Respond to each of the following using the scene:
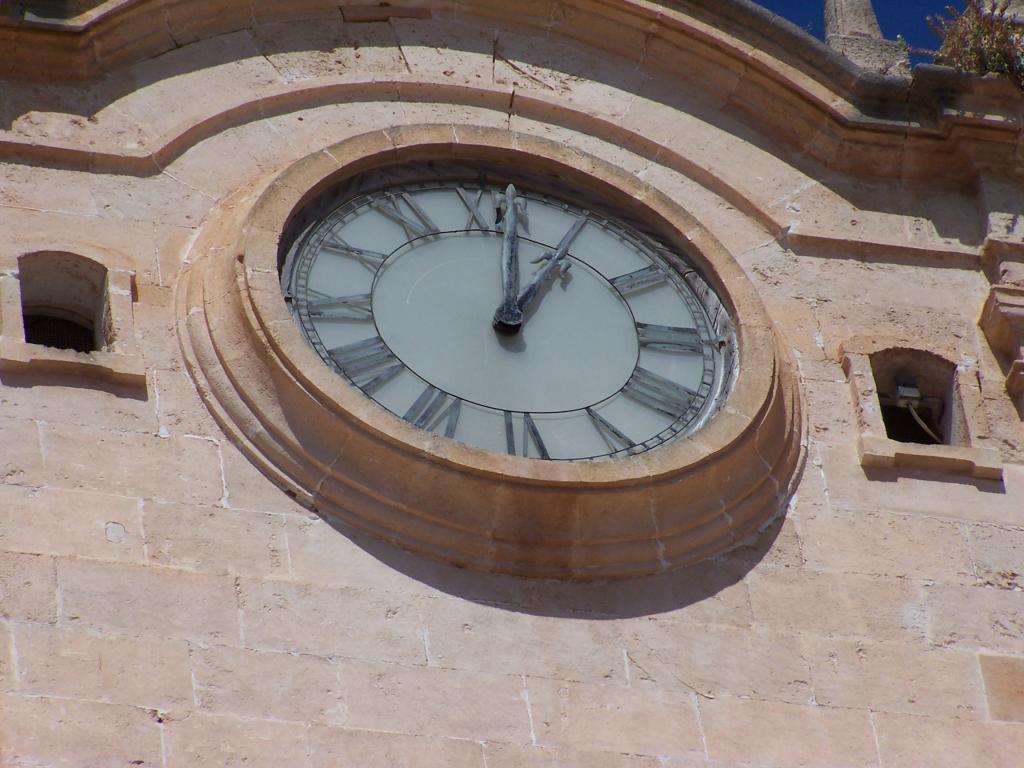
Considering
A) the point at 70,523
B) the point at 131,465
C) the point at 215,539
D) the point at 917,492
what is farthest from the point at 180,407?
the point at 917,492

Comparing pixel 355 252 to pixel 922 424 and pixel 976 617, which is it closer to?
pixel 922 424

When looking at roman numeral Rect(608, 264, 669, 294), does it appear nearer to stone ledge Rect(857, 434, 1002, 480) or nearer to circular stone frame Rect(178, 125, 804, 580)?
circular stone frame Rect(178, 125, 804, 580)

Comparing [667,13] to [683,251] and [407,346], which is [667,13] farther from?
[407,346]

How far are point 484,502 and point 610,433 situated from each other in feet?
2.49

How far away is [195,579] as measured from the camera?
9711mm

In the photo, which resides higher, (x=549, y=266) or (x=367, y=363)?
(x=549, y=266)

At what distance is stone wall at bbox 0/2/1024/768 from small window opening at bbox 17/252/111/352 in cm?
8

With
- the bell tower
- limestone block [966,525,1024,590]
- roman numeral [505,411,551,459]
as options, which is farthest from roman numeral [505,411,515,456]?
the bell tower

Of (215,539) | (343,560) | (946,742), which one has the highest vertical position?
(215,539)

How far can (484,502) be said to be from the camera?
33.5 feet

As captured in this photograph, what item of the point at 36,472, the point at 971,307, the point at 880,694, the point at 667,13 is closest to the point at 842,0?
the point at 667,13

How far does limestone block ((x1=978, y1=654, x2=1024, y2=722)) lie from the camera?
10.2 metres

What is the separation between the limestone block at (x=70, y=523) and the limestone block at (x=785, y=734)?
2136 mm

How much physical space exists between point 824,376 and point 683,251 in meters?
0.81
